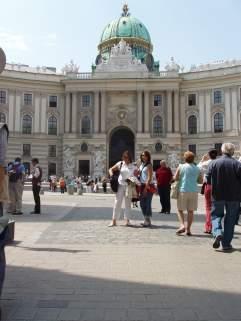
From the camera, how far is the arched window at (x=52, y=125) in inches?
2591

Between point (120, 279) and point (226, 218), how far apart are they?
3435mm

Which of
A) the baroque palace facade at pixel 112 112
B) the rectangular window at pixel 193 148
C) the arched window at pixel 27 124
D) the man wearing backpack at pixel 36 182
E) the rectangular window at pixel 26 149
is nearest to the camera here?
the man wearing backpack at pixel 36 182

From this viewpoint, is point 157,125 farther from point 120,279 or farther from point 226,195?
point 120,279

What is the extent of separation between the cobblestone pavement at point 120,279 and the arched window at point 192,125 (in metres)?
54.7

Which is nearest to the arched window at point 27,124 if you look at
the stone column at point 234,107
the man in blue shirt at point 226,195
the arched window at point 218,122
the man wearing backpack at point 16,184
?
the arched window at point 218,122

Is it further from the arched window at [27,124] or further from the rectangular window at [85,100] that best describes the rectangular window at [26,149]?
the rectangular window at [85,100]

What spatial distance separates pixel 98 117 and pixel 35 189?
160ft

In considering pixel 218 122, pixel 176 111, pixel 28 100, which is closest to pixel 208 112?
pixel 218 122

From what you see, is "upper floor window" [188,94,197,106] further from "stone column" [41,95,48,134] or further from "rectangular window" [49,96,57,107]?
"stone column" [41,95,48,134]

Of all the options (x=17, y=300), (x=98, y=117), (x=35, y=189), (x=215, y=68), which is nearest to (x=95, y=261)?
(x=17, y=300)

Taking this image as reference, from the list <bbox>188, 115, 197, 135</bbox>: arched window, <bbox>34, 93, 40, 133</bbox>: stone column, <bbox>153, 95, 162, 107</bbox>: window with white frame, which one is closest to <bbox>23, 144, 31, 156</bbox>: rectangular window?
<bbox>34, 93, 40, 133</bbox>: stone column

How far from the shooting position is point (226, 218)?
870 cm

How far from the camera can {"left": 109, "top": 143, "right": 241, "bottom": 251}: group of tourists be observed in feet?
28.6

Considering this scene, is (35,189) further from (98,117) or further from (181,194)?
(98,117)
